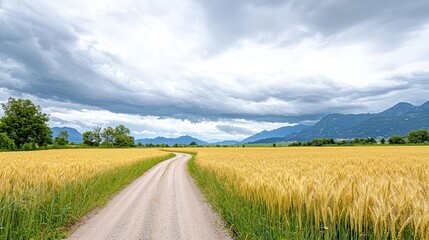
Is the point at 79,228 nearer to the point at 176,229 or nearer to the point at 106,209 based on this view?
the point at 106,209

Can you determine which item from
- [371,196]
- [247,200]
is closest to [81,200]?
[247,200]

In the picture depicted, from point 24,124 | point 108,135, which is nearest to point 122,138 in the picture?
point 108,135

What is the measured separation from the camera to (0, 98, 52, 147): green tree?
80.9m

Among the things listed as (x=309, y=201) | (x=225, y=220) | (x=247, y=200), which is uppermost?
(x=309, y=201)

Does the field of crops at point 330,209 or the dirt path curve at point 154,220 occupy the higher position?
the field of crops at point 330,209

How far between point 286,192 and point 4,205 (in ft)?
21.0

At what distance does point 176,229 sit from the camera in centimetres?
741

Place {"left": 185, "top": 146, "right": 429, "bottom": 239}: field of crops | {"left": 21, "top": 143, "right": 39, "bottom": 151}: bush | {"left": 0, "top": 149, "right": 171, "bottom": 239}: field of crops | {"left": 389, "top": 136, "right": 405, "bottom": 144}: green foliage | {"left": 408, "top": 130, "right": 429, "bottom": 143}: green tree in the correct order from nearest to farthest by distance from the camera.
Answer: {"left": 185, "top": 146, "right": 429, "bottom": 239}: field of crops, {"left": 0, "top": 149, "right": 171, "bottom": 239}: field of crops, {"left": 21, "top": 143, "right": 39, "bottom": 151}: bush, {"left": 389, "top": 136, "right": 405, "bottom": 144}: green foliage, {"left": 408, "top": 130, "right": 429, "bottom": 143}: green tree

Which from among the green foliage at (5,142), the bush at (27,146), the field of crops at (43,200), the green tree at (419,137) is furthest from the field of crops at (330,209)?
the green tree at (419,137)

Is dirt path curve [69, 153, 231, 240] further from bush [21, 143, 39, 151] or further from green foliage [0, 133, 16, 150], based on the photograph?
bush [21, 143, 39, 151]

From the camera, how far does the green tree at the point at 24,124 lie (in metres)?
80.9

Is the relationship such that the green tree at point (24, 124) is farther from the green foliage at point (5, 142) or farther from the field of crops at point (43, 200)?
the field of crops at point (43, 200)

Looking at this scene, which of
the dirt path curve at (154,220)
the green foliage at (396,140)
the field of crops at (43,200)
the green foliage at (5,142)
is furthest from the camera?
the green foliage at (396,140)

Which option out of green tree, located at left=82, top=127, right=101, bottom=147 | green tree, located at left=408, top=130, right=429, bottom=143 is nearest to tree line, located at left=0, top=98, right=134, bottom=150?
green tree, located at left=82, top=127, right=101, bottom=147
